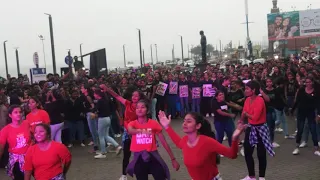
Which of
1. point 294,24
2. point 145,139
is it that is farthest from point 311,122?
Result: point 294,24

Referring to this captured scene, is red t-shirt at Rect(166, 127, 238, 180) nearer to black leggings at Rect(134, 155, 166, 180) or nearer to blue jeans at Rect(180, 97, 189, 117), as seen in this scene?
black leggings at Rect(134, 155, 166, 180)

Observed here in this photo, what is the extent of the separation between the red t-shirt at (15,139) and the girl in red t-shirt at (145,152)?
1504 millimetres

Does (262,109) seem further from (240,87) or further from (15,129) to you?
(15,129)

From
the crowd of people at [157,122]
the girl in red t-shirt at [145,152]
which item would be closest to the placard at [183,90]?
the crowd of people at [157,122]

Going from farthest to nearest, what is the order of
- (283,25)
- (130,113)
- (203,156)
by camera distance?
(283,25)
(130,113)
(203,156)

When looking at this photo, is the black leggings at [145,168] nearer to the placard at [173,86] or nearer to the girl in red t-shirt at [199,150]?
the girl in red t-shirt at [199,150]

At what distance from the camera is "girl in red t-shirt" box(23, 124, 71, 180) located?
14.6 ft

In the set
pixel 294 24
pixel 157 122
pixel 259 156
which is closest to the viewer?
pixel 157 122

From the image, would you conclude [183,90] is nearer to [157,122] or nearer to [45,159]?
[157,122]

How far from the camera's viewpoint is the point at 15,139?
5.59 meters

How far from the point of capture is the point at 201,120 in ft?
14.2

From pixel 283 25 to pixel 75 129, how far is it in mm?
41600

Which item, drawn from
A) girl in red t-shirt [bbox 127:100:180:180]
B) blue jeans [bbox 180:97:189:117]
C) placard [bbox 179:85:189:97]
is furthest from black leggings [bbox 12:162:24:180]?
blue jeans [bbox 180:97:189:117]

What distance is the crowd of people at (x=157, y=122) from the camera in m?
4.45
